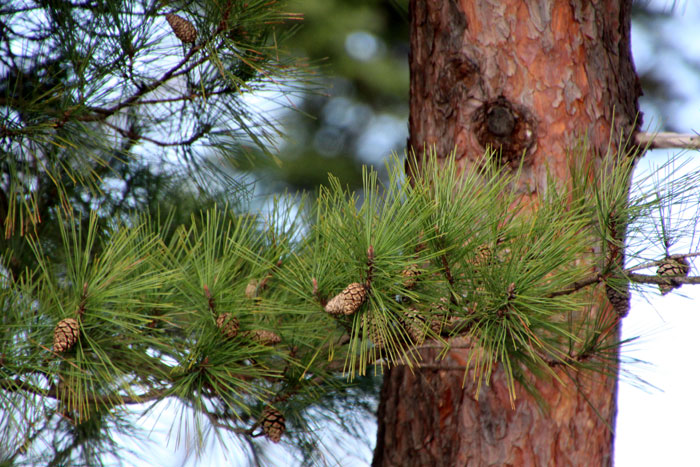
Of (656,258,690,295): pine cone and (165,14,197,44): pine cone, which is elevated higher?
(165,14,197,44): pine cone

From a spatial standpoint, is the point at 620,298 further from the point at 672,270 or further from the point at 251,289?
the point at 251,289

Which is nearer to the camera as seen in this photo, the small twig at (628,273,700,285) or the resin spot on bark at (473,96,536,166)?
the small twig at (628,273,700,285)

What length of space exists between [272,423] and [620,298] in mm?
532

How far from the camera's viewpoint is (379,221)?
0.83m

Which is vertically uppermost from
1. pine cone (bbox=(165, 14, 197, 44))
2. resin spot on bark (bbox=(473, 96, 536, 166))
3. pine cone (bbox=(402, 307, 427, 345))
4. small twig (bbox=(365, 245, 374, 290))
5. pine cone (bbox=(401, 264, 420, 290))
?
resin spot on bark (bbox=(473, 96, 536, 166))

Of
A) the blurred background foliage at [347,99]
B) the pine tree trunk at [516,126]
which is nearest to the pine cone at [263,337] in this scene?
the pine tree trunk at [516,126]

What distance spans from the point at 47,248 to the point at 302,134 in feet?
4.39

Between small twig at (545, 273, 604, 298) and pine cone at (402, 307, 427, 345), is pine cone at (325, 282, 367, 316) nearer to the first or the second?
pine cone at (402, 307, 427, 345)

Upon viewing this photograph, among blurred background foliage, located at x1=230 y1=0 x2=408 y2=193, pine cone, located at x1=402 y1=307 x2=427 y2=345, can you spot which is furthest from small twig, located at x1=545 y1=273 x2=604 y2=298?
blurred background foliage, located at x1=230 y1=0 x2=408 y2=193

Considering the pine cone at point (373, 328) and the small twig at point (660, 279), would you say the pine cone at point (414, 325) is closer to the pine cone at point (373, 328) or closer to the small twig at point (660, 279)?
the pine cone at point (373, 328)

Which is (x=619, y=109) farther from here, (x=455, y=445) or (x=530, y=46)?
(x=455, y=445)

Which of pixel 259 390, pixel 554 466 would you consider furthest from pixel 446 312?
pixel 554 466

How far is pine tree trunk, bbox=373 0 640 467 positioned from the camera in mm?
1214

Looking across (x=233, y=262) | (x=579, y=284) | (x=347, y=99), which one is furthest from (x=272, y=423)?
(x=347, y=99)
